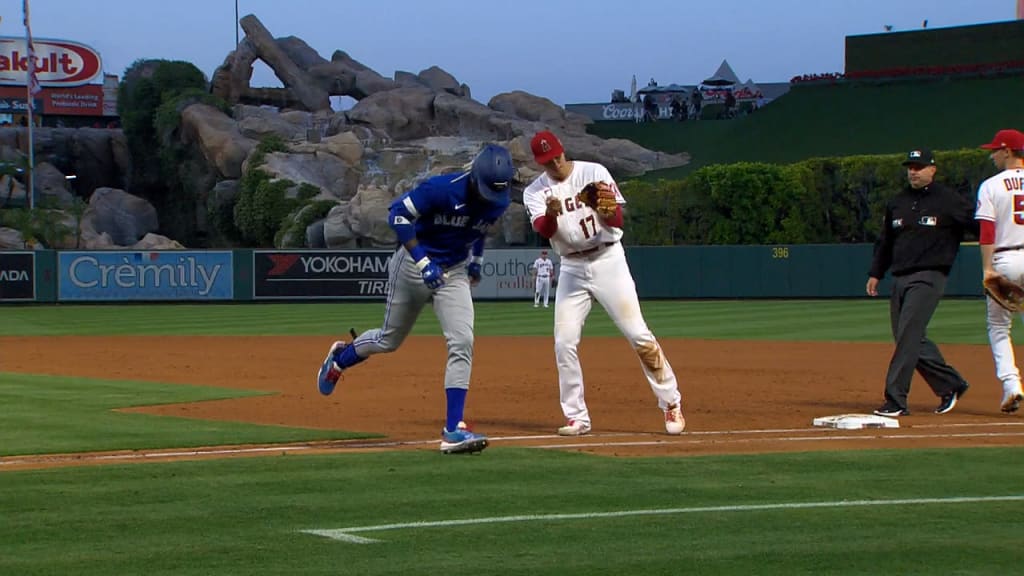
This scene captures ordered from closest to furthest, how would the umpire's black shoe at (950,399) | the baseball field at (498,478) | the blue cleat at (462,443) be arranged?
1. the baseball field at (498,478)
2. the blue cleat at (462,443)
3. the umpire's black shoe at (950,399)

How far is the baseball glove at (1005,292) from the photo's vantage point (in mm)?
10047

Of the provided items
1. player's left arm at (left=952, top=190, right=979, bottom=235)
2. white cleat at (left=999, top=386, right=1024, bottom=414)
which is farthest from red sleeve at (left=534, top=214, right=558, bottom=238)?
white cleat at (left=999, top=386, right=1024, bottom=414)

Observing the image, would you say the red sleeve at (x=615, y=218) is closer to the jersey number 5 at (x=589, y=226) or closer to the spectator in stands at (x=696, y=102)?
the jersey number 5 at (x=589, y=226)

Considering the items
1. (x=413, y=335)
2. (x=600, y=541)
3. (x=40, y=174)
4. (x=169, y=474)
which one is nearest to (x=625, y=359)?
(x=413, y=335)

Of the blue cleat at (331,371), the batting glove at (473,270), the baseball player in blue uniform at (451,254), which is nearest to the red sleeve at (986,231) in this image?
the baseball player in blue uniform at (451,254)

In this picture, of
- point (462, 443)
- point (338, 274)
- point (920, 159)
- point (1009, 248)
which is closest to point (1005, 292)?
point (1009, 248)

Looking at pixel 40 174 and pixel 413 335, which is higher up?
pixel 40 174

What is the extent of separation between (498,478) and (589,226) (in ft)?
7.97

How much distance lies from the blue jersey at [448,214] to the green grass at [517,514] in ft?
4.27

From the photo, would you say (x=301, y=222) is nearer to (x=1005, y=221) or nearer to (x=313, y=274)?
(x=313, y=274)

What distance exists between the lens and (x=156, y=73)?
71625 mm

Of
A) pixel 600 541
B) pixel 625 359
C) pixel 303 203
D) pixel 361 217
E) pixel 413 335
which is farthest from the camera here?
pixel 303 203

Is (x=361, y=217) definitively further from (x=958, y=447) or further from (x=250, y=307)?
(x=958, y=447)

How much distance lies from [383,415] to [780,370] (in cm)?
631
